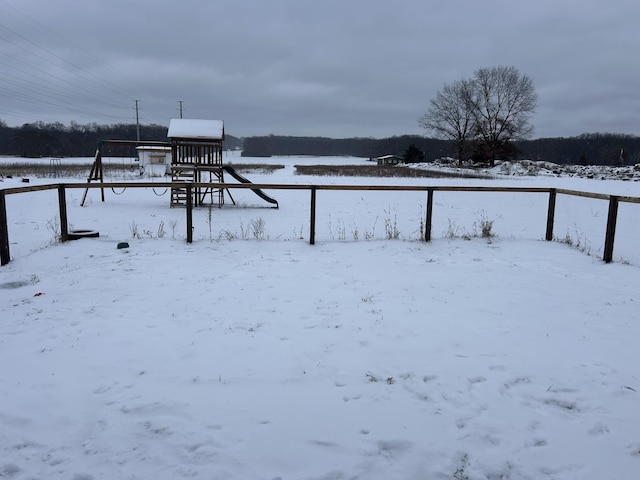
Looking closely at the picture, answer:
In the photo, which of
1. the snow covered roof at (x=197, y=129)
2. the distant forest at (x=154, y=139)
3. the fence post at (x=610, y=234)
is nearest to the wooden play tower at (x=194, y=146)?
the snow covered roof at (x=197, y=129)

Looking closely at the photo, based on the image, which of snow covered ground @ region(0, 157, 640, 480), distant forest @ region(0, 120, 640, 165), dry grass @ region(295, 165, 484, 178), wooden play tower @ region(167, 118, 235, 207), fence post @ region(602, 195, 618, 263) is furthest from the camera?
distant forest @ region(0, 120, 640, 165)

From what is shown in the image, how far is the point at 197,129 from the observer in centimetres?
1762

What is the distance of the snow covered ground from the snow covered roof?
9.99 metres

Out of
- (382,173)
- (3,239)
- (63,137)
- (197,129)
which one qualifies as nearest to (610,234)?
(3,239)

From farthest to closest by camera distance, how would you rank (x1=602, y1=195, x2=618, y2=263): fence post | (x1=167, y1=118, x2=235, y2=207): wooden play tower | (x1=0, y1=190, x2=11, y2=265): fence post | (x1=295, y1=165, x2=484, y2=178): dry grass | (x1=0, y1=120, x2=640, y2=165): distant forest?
(x1=0, y1=120, x2=640, y2=165): distant forest
(x1=295, y1=165, x2=484, y2=178): dry grass
(x1=167, y1=118, x2=235, y2=207): wooden play tower
(x1=602, y1=195, x2=618, y2=263): fence post
(x1=0, y1=190, x2=11, y2=265): fence post

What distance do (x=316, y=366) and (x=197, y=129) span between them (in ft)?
50.0

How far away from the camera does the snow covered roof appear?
1733 centimetres

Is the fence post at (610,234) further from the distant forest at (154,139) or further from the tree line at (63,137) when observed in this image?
the tree line at (63,137)

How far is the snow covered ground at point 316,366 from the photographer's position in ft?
9.66

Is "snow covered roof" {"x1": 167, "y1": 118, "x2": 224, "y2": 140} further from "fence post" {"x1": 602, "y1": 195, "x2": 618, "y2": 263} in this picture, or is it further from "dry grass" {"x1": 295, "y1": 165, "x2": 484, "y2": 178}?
"dry grass" {"x1": 295, "y1": 165, "x2": 484, "y2": 178}

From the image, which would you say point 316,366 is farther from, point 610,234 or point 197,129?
point 197,129

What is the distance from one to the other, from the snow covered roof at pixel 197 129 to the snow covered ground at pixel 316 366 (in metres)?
9.99

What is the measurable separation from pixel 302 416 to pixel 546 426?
1704 millimetres

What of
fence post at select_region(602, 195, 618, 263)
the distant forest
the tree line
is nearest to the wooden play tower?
fence post at select_region(602, 195, 618, 263)
